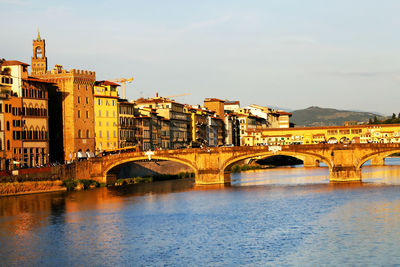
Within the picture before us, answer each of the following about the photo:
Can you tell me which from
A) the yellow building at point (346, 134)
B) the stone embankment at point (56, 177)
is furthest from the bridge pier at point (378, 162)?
the stone embankment at point (56, 177)

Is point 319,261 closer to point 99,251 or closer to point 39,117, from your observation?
point 99,251

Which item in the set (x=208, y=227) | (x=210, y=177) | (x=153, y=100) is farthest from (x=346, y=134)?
(x=208, y=227)

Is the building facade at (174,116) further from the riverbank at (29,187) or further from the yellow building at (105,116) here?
the riverbank at (29,187)

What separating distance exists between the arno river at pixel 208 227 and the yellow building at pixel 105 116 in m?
28.5

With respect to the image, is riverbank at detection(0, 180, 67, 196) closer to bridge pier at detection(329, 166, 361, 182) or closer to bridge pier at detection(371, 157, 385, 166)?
bridge pier at detection(329, 166, 361, 182)

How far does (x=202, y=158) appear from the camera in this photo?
3634 inches

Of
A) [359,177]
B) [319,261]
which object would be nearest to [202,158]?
[359,177]

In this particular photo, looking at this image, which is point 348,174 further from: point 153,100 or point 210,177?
point 153,100

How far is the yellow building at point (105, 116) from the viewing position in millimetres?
112438

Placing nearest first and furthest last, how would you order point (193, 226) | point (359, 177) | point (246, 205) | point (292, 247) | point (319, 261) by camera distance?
point (319, 261) → point (292, 247) → point (193, 226) → point (246, 205) → point (359, 177)

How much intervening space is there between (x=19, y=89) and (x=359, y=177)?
45436 mm

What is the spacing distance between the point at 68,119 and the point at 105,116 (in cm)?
750

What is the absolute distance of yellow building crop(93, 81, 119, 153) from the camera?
112438mm

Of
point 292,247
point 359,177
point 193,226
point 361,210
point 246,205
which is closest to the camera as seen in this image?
point 292,247
